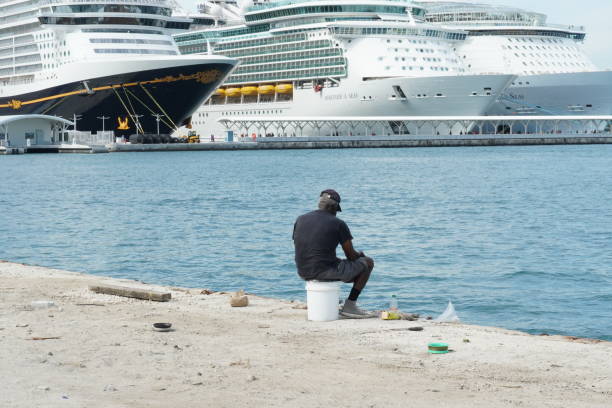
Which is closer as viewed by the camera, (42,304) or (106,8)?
(42,304)

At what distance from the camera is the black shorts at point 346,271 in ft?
34.7

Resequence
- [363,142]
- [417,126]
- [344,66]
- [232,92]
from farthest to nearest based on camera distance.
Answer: [232,92] < [417,126] < [363,142] < [344,66]

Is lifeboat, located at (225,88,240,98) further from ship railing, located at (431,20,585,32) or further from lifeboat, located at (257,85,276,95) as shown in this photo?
ship railing, located at (431,20,585,32)

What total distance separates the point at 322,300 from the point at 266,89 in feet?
302

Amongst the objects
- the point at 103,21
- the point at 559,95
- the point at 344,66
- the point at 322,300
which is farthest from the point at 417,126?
the point at 322,300

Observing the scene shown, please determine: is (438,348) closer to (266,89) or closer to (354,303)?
(354,303)

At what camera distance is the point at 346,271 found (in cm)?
1058

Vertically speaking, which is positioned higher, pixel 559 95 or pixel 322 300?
pixel 559 95

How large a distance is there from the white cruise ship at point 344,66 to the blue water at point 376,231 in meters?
32.9

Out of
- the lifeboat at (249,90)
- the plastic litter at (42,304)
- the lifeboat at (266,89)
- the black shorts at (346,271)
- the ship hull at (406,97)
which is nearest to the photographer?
the black shorts at (346,271)

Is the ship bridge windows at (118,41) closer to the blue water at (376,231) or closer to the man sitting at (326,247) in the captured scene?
the blue water at (376,231)

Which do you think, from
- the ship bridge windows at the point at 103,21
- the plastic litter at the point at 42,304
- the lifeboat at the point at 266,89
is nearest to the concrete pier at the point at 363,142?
the lifeboat at the point at 266,89

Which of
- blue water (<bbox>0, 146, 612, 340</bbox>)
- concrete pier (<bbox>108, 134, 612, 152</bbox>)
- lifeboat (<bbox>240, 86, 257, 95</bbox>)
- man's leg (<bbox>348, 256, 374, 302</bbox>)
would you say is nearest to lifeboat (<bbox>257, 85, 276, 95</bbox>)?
lifeboat (<bbox>240, 86, 257, 95</bbox>)

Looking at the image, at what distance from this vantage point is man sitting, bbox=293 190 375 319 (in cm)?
1050
